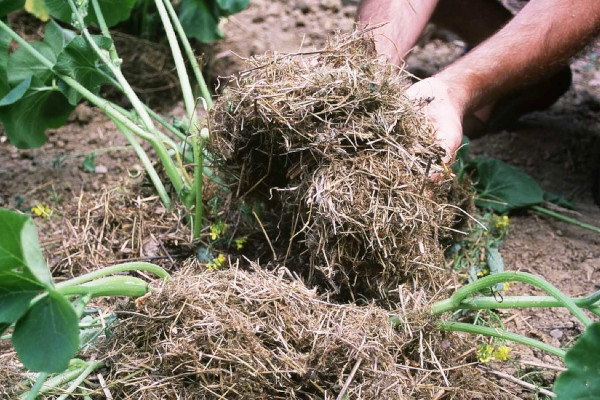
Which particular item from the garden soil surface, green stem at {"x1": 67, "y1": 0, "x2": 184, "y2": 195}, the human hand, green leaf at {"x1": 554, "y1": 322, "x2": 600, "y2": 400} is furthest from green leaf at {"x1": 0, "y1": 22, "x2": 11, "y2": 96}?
green leaf at {"x1": 554, "y1": 322, "x2": 600, "y2": 400}

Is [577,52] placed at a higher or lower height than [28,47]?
lower

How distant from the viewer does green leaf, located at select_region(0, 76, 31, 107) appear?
185cm

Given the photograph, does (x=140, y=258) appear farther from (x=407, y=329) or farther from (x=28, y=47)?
(x=407, y=329)

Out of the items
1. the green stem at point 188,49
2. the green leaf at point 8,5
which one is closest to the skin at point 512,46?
the green stem at point 188,49

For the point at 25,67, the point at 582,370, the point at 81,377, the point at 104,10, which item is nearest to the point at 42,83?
the point at 25,67

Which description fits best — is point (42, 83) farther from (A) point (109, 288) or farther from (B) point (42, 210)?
(A) point (109, 288)

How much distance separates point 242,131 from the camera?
164 cm

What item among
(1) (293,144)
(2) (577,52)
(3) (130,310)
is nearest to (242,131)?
(1) (293,144)

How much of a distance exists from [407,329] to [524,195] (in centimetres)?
95

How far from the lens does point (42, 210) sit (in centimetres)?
214

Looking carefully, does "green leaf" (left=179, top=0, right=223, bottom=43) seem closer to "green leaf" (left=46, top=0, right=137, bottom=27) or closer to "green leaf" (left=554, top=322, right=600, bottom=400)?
"green leaf" (left=46, top=0, right=137, bottom=27)

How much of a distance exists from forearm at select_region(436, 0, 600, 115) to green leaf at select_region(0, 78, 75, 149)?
120 centimetres

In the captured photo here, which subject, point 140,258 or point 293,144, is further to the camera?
point 140,258

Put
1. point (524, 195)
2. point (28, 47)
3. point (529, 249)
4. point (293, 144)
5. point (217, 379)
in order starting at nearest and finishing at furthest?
1. point (217, 379)
2. point (293, 144)
3. point (28, 47)
4. point (529, 249)
5. point (524, 195)
